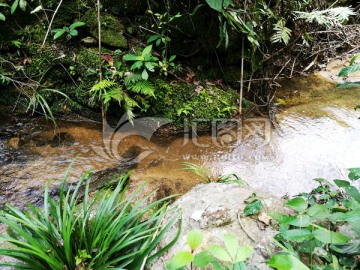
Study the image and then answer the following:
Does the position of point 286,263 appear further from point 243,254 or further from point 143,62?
point 143,62

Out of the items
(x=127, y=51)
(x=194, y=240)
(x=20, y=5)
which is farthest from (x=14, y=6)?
(x=194, y=240)

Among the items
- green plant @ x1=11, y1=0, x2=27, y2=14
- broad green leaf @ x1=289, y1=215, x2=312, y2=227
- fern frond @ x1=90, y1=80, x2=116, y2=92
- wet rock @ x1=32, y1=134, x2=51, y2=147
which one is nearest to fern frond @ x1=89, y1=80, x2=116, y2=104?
fern frond @ x1=90, y1=80, x2=116, y2=92

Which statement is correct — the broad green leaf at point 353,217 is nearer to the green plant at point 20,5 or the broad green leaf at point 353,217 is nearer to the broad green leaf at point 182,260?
the broad green leaf at point 182,260

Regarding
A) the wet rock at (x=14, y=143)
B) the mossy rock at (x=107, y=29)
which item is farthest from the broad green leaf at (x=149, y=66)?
the wet rock at (x=14, y=143)

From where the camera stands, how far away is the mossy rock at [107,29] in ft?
12.6

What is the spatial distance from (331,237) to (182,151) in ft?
7.70

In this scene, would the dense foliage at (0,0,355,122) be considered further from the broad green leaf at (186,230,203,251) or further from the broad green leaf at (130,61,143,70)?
the broad green leaf at (186,230,203,251)

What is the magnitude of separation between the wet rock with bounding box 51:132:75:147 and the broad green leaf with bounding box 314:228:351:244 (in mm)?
2896

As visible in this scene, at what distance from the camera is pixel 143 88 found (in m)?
3.47

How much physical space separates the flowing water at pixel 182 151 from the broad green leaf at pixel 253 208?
1076 millimetres

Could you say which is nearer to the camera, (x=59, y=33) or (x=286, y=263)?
(x=286, y=263)

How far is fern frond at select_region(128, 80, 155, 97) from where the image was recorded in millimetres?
3453

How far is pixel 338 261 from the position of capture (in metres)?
1.41

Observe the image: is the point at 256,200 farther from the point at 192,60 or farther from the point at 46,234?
the point at 192,60
